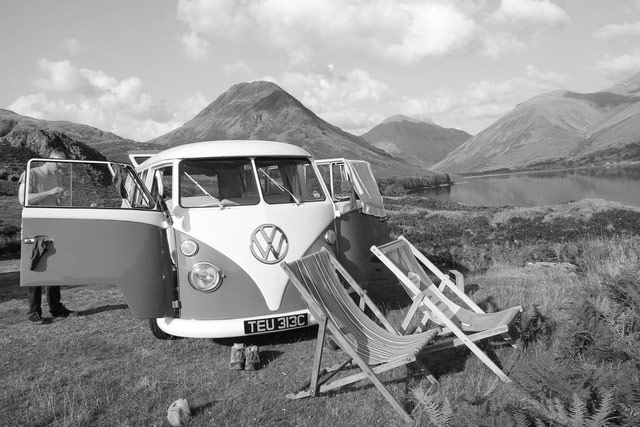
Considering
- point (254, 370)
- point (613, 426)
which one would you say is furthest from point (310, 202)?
point (613, 426)

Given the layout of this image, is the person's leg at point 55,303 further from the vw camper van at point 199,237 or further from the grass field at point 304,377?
the vw camper van at point 199,237

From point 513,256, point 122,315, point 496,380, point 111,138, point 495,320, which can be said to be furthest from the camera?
point 111,138

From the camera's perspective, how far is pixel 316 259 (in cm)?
547

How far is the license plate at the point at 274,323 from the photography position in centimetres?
552

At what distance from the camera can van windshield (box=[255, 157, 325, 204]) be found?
6219mm

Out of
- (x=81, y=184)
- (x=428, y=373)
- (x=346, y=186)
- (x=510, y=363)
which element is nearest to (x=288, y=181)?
(x=346, y=186)

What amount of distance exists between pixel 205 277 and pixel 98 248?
3.80 feet

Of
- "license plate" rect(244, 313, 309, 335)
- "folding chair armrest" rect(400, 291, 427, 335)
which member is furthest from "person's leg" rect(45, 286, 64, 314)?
"folding chair armrest" rect(400, 291, 427, 335)

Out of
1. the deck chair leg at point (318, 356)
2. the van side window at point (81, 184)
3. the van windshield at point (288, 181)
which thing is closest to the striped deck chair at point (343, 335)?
the deck chair leg at point (318, 356)

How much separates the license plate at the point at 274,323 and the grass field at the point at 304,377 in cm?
35

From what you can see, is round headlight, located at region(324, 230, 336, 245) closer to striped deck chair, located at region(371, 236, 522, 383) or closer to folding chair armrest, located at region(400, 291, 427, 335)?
striped deck chair, located at region(371, 236, 522, 383)

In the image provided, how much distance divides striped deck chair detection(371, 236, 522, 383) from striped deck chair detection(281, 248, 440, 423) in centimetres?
23

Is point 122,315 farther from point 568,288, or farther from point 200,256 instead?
point 568,288

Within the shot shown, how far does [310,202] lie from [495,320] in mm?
2588
